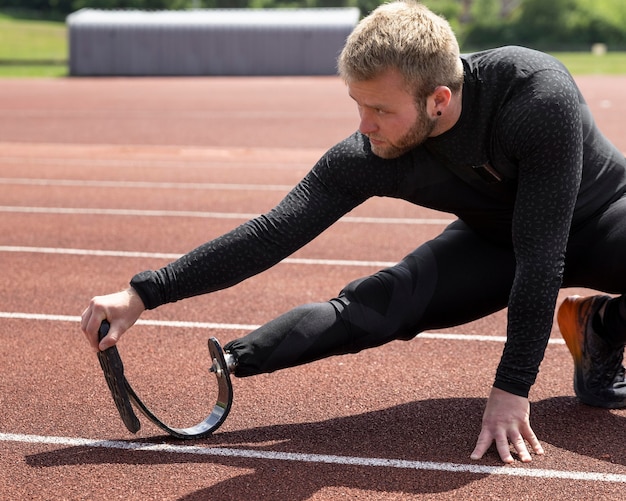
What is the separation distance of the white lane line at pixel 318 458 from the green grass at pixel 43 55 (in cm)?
3383

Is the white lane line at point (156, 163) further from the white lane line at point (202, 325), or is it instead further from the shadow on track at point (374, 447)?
the shadow on track at point (374, 447)

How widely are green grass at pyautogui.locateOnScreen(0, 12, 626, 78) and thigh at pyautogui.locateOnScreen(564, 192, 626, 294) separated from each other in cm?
3357

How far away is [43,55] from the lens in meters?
Answer: 50.8

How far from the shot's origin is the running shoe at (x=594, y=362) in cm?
392

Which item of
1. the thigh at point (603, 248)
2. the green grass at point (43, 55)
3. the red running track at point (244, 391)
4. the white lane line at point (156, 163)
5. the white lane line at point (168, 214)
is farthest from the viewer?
the green grass at point (43, 55)

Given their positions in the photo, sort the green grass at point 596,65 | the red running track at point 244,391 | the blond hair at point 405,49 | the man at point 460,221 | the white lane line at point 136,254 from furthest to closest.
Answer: the green grass at point 596,65
the white lane line at point 136,254
the red running track at point 244,391
the man at point 460,221
the blond hair at point 405,49

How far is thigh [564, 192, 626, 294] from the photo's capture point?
11.9ft

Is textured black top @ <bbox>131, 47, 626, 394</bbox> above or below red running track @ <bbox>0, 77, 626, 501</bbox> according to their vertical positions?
above

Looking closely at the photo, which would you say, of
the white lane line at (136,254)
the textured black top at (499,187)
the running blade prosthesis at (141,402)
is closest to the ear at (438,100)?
the textured black top at (499,187)

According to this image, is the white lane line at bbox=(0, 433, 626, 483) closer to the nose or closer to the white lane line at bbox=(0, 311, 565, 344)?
the nose

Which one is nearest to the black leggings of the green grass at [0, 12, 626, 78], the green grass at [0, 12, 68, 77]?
the green grass at [0, 12, 626, 78]

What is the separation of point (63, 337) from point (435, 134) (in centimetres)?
252

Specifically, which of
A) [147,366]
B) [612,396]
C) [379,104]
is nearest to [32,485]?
[147,366]

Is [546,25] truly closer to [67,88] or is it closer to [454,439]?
[67,88]
